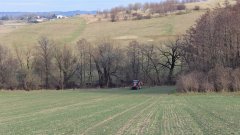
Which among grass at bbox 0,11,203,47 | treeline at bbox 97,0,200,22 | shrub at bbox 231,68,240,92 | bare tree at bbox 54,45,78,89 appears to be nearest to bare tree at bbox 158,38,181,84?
grass at bbox 0,11,203,47

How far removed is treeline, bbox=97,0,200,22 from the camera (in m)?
156

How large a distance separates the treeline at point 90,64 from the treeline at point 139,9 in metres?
50.9

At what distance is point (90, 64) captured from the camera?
101688 millimetres

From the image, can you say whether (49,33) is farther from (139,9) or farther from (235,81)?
(235,81)

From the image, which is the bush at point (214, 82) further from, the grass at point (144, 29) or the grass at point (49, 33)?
the grass at point (49, 33)

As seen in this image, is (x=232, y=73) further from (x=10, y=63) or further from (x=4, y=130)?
(x=10, y=63)

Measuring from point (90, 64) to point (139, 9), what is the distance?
88359mm

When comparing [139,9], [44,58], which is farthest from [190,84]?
[139,9]

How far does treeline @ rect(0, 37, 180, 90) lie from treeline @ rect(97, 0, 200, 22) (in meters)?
50.9

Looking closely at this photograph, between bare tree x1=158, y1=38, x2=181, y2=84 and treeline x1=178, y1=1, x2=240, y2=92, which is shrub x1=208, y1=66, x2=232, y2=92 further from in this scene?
bare tree x1=158, y1=38, x2=181, y2=84

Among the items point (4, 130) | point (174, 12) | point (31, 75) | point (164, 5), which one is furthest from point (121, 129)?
point (164, 5)

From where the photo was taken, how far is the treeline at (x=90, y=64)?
310ft

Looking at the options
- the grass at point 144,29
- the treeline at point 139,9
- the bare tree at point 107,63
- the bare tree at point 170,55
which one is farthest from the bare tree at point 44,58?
the treeline at point 139,9

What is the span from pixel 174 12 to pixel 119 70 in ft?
216
